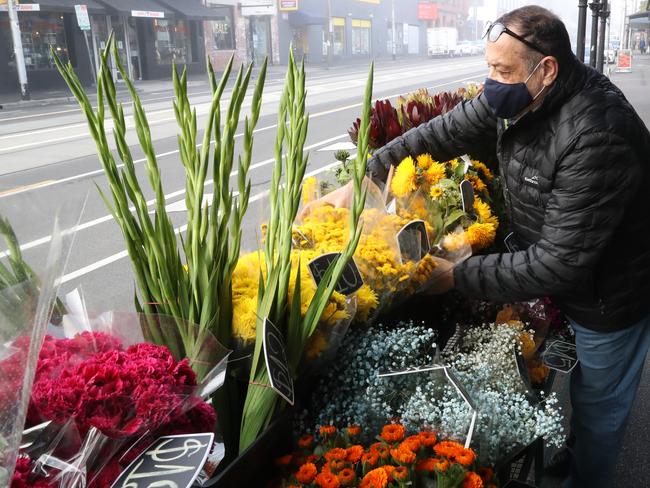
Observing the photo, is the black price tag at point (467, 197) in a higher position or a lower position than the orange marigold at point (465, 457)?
higher

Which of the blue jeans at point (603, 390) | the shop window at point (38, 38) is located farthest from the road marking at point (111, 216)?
the shop window at point (38, 38)

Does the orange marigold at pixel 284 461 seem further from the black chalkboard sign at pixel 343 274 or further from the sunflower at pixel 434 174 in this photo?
the sunflower at pixel 434 174

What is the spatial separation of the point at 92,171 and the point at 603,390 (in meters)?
10.1

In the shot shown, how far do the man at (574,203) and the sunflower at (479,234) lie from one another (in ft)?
0.31

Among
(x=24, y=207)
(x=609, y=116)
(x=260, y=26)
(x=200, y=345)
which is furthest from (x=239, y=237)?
(x=260, y=26)

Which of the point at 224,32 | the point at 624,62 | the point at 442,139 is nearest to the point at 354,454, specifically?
the point at 442,139

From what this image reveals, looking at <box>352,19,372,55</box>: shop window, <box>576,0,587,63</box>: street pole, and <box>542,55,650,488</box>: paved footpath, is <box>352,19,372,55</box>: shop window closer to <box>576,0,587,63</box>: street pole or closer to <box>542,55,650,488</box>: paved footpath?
<box>576,0,587,63</box>: street pole

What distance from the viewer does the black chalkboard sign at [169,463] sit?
3.68ft

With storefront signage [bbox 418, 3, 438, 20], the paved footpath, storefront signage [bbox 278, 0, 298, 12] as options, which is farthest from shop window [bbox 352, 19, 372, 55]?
the paved footpath

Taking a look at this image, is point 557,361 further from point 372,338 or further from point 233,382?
point 233,382

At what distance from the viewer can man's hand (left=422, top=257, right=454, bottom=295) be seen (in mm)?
2145

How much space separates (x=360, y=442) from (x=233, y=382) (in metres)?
0.32

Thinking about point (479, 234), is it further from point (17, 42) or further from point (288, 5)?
point (288, 5)

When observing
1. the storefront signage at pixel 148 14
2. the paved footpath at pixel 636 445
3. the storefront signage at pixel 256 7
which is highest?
the storefront signage at pixel 256 7
